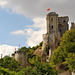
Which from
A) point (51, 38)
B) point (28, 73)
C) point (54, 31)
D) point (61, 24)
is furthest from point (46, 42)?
point (28, 73)

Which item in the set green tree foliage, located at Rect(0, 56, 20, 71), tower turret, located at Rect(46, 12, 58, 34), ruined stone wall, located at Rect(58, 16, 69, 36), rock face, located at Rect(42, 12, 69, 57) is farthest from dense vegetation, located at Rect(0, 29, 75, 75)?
ruined stone wall, located at Rect(58, 16, 69, 36)

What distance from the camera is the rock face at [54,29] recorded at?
6594 centimetres

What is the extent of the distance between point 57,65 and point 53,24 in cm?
2627

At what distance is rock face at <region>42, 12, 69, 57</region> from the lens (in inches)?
2596

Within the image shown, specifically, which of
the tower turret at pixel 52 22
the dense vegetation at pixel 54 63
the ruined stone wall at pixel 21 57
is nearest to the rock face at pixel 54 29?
the tower turret at pixel 52 22

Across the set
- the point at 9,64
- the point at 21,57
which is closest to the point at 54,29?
the point at 21,57

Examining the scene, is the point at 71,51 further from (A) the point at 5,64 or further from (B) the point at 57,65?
(A) the point at 5,64

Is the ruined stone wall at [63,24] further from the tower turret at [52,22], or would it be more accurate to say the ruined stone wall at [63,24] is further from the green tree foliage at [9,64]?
Answer: the green tree foliage at [9,64]

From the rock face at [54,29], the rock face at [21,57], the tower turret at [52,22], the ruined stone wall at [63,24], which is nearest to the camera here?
the rock face at [21,57]

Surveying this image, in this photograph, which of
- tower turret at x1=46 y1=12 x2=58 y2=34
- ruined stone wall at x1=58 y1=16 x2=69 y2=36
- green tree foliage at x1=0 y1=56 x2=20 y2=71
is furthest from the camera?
ruined stone wall at x1=58 y1=16 x2=69 y2=36

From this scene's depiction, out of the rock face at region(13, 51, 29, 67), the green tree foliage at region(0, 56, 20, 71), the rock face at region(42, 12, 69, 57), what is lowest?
the green tree foliage at region(0, 56, 20, 71)

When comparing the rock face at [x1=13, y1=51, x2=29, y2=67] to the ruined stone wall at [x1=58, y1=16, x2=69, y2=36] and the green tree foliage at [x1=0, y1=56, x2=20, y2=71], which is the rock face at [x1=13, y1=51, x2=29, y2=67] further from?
the ruined stone wall at [x1=58, y1=16, x2=69, y2=36]

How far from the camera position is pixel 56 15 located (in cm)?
7256

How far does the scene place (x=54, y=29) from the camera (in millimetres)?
71500
